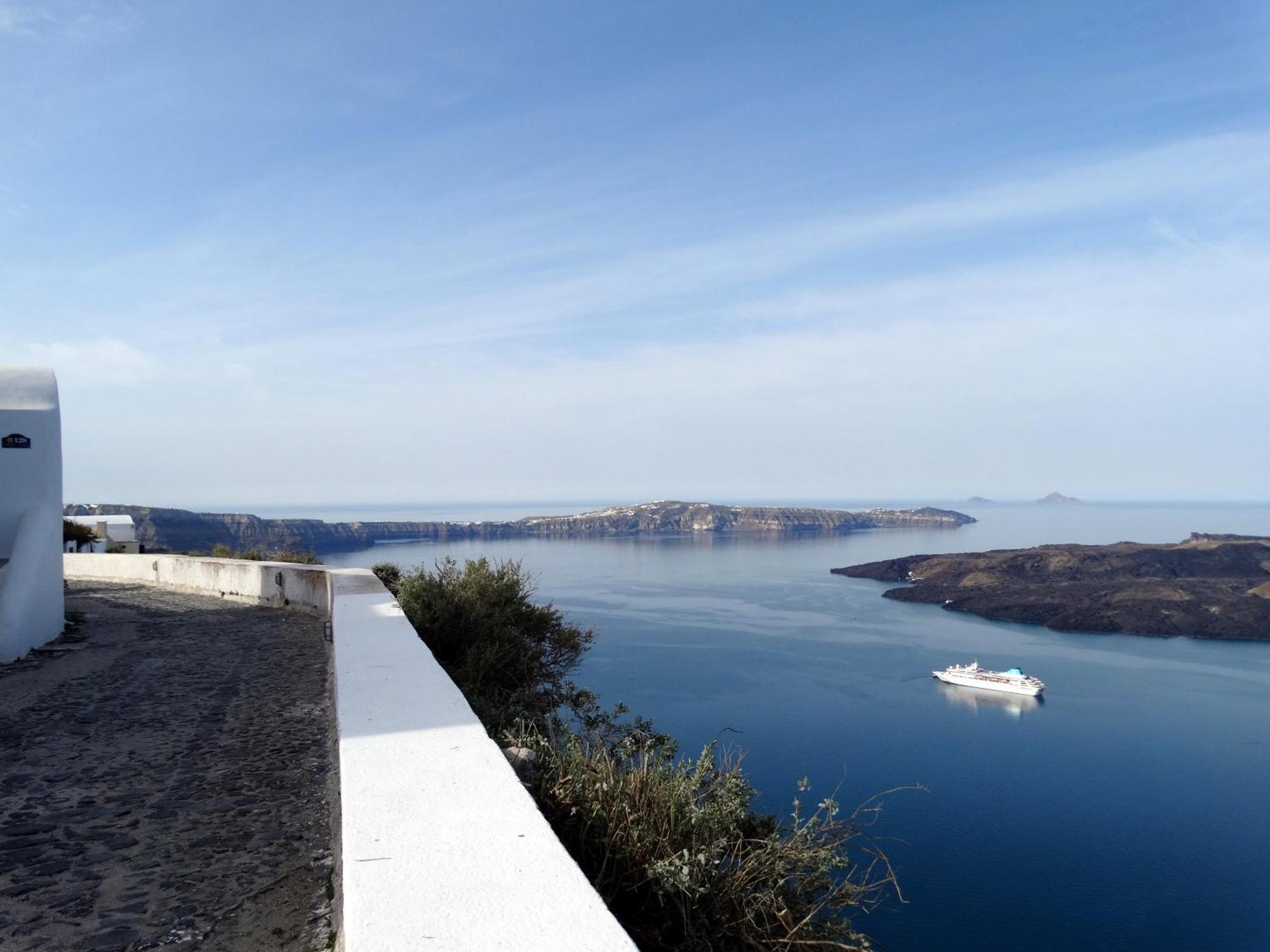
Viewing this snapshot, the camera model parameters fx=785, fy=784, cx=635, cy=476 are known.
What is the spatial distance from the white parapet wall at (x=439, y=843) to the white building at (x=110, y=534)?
1231cm

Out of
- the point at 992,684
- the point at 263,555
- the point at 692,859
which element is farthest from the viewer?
the point at 992,684

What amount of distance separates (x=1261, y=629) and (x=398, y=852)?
63.8 meters

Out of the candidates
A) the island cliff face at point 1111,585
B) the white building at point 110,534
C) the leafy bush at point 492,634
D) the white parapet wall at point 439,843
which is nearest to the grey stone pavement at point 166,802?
the white parapet wall at point 439,843

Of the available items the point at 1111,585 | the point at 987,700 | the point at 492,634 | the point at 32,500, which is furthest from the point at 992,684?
the point at 1111,585

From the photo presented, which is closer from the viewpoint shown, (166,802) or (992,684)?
(166,802)

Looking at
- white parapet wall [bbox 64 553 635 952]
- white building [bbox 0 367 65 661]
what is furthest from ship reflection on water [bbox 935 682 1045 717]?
white parapet wall [bbox 64 553 635 952]

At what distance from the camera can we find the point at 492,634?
20.6ft

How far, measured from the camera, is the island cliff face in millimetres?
51656

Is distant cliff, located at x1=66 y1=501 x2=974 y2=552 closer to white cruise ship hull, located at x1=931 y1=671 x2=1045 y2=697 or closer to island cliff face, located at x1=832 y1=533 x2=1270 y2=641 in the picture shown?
white cruise ship hull, located at x1=931 y1=671 x2=1045 y2=697

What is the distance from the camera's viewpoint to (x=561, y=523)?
345 ft

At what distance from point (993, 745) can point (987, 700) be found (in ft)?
16.3

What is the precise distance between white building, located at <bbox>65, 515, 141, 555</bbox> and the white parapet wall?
12.3 metres

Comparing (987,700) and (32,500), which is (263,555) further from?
(987,700)

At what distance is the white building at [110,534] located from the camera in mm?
15602
